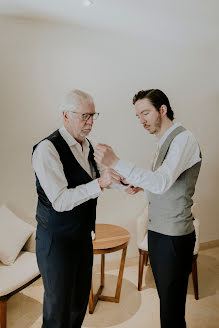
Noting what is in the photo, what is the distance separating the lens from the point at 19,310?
2.51 meters

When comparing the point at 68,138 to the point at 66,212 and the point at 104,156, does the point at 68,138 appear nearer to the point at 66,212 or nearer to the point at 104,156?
the point at 104,156

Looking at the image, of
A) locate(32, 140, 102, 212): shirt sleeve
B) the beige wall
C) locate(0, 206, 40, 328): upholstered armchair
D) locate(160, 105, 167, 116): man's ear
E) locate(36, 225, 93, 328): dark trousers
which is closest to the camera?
locate(32, 140, 102, 212): shirt sleeve

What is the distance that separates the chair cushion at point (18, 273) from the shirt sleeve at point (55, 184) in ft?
3.31

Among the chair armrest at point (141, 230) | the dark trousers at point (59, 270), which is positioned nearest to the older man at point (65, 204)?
the dark trousers at point (59, 270)

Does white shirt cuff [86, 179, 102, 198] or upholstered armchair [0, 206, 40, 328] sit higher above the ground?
white shirt cuff [86, 179, 102, 198]

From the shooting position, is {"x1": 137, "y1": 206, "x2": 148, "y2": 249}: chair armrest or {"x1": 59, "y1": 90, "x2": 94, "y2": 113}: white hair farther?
{"x1": 137, "y1": 206, "x2": 148, "y2": 249}: chair armrest

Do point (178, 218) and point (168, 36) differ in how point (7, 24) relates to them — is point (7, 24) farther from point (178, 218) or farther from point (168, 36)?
point (178, 218)

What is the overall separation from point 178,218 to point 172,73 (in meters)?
2.42

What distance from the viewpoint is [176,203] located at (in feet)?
5.40

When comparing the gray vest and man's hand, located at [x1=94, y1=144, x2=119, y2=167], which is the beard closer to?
the gray vest

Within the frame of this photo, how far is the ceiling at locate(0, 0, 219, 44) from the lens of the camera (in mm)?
2508

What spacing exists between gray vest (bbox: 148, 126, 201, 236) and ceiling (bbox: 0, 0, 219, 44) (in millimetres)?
1485

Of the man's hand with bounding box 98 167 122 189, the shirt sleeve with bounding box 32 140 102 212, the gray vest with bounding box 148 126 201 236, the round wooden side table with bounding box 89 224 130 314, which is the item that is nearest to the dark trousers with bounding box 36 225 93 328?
the shirt sleeve with bounding box 32 140 102 212

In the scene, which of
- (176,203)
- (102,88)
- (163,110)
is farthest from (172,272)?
(102,88)
